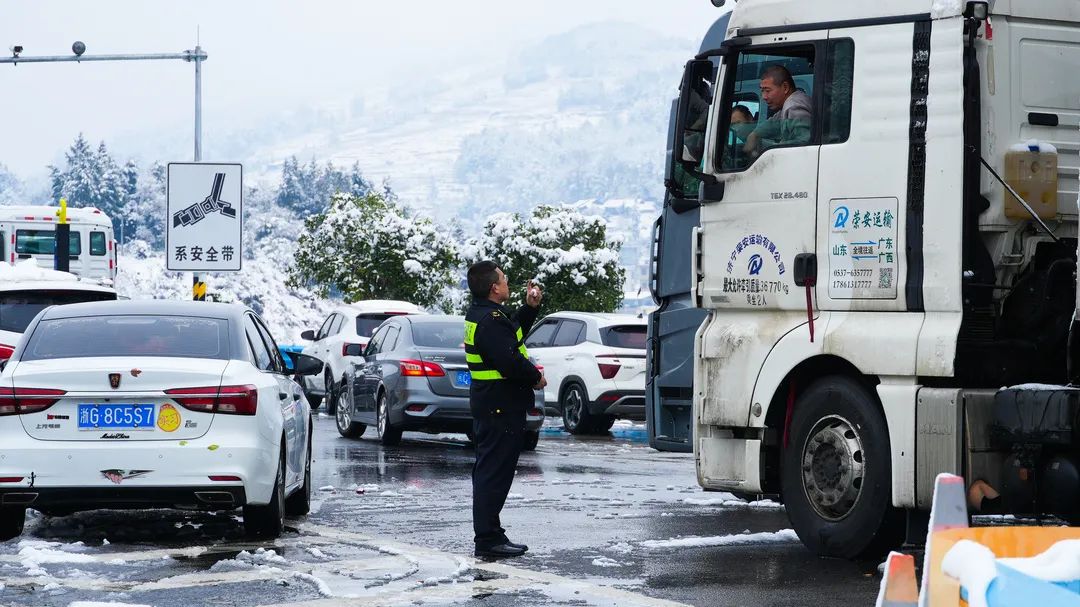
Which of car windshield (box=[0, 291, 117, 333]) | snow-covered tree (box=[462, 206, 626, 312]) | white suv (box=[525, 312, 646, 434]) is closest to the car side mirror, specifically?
car windshield (box=[0, 291, 117, 333])

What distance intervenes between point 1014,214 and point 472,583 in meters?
3.39

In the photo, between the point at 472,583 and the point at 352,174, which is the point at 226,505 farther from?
the point at 352,174

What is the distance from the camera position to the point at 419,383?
18.1m

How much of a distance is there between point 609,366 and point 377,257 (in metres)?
36.4

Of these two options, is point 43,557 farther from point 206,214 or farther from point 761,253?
point 206,214

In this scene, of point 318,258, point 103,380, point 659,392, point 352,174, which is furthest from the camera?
point 352,174

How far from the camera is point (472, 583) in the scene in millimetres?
8297

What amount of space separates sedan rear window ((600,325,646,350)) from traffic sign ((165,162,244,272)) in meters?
8.86

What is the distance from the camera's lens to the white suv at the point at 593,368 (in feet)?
72.1

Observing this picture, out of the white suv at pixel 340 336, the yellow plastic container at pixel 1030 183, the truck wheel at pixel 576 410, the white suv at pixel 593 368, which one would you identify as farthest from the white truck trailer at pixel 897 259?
the white suv at pixel 340 336

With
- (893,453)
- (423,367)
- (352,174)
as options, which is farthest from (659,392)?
(352,174)

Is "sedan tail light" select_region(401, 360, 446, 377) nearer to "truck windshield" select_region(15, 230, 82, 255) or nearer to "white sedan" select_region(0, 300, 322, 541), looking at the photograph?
"white sedan" select_region(0, 300, 322, 541)

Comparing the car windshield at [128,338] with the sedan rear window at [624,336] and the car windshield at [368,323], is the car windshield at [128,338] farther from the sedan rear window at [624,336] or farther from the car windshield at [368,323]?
the car windshield at [368,323]

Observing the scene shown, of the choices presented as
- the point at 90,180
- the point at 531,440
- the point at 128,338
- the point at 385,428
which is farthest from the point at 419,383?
the point at 90,180
